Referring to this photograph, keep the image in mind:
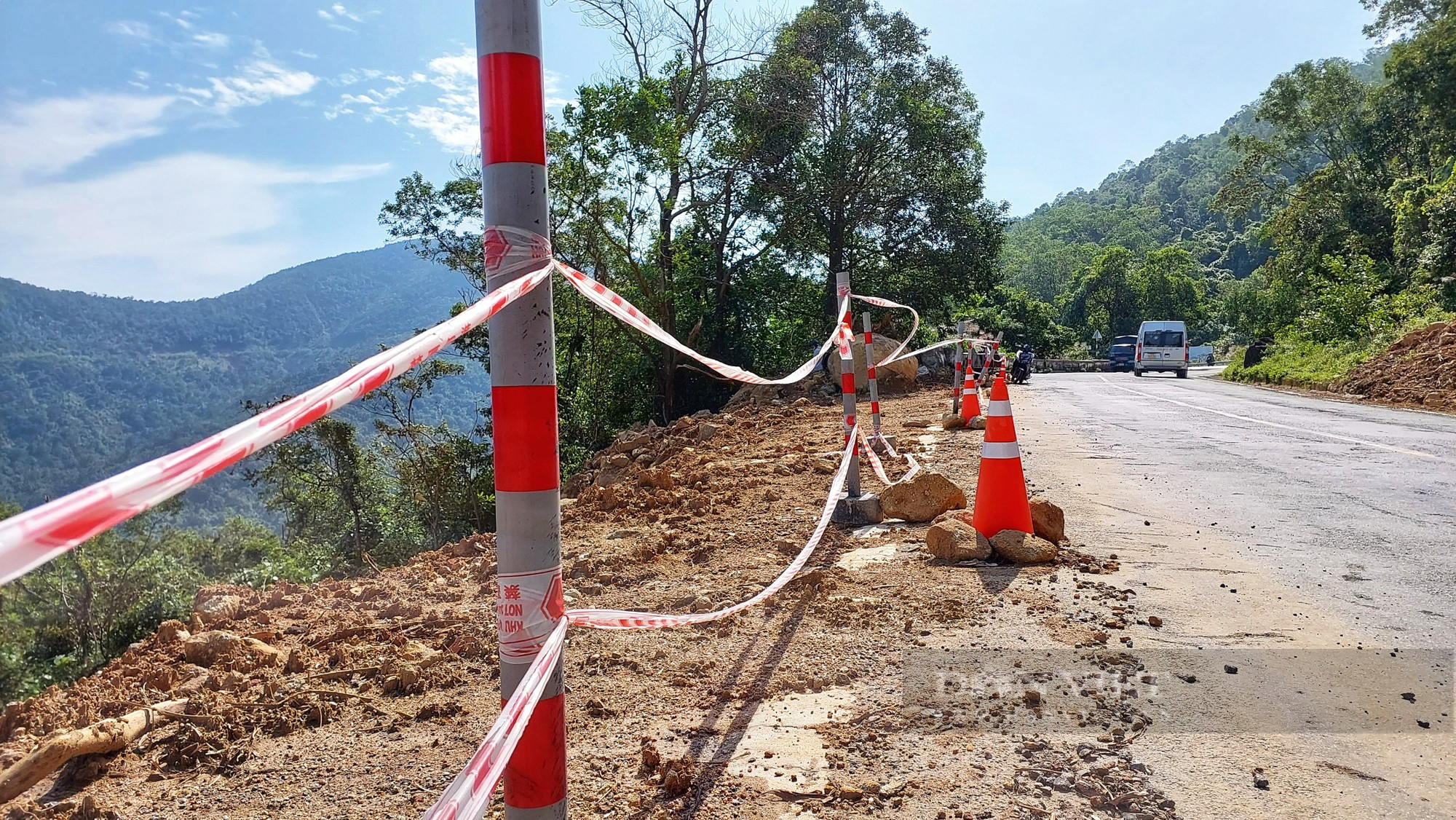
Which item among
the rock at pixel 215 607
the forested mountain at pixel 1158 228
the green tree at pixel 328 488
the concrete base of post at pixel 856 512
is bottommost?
the green tree at pixel 328 488

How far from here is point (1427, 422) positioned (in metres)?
10.9

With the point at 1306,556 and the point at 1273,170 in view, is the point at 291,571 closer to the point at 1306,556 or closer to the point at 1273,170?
the point at 1306,556

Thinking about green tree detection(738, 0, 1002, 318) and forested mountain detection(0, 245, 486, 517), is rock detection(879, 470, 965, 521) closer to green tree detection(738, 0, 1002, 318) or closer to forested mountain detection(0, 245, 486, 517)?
green tree detection(738, 0, 1002, 318)

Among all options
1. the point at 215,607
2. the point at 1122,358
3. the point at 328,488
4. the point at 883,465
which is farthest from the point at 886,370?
the point at 1122,358

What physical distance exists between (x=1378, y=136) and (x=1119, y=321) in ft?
102

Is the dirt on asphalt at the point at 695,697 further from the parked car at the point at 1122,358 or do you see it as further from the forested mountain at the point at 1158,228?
the forested mountain at the point at 1158,228

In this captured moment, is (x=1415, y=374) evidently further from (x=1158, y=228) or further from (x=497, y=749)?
(x=1158, y=228)

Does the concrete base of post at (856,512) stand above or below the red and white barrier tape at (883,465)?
below

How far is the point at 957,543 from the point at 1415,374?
16.3 meters

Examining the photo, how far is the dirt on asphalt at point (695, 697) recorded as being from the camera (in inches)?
93.0

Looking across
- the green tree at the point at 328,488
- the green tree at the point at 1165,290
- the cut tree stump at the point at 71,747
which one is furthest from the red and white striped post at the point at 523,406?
the green tree at the point at 1165,290

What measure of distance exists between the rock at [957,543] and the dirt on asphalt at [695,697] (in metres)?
0.09

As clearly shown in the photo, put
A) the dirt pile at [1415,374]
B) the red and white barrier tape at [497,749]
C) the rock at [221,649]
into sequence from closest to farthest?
1. the red and white barrier tape at [497,749]
2. the rock at [221,649]
3. the dirt pile at [1415,374]

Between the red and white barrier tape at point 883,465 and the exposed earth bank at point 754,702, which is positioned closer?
the exposed earth bank at point 754,702
